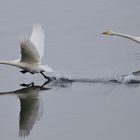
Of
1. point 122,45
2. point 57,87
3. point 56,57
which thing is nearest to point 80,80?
point 57,87

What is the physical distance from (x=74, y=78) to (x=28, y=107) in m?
1.72

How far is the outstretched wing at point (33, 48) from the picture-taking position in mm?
15625

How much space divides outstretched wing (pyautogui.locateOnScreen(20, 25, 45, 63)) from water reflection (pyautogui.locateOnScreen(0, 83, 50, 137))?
1.83 ft

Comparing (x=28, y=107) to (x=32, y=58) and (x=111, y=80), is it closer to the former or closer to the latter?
(x=32, y=58)

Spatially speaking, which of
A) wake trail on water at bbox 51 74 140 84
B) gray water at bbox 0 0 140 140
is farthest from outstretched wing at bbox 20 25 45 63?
wake trail on water at bbox 51 74 140 84

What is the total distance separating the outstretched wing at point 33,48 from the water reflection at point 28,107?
0.56 m

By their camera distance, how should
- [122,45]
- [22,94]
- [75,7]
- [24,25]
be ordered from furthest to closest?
1. [75,7]
2. [24,25]
3. [122,45]
4. [22,94]

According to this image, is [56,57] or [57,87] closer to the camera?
[57,87]

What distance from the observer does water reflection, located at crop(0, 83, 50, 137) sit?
542 inches

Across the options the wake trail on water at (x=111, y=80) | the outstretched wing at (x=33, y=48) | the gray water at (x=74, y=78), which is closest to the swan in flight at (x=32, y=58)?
the outstretched wing at (x=33, y=48)

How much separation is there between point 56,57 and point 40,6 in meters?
6.21

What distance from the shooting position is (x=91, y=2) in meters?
24.5

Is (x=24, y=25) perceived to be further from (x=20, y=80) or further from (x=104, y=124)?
(x=104, y=124)

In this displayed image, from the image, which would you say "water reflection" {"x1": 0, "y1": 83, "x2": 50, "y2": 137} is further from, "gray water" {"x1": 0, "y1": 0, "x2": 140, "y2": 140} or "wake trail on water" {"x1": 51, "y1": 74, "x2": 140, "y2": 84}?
"wake trail on water" {"x1": 51, "y1": 74, "x2": 140, "y2": 84}
